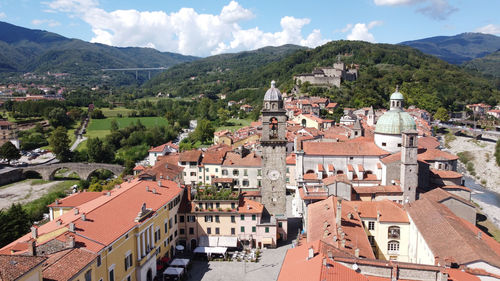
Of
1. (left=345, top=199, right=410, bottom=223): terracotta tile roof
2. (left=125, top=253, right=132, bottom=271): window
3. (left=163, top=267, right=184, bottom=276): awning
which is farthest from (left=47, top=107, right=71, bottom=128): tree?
(left=345, top=199, right=410, bottom=223): terracotta tile roof

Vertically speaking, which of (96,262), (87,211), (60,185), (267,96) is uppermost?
(267,96)

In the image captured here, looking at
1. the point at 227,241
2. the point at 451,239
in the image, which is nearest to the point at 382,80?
the point at 227,241

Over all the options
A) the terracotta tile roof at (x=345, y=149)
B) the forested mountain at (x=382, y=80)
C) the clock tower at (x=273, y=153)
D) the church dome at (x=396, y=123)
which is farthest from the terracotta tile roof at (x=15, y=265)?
the forested mountain at (x=382, y=80)

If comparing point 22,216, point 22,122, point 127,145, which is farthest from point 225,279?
point 22,122

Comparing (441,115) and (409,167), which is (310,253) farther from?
(441,115)

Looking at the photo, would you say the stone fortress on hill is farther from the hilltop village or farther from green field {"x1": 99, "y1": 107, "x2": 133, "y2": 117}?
the hilltop village

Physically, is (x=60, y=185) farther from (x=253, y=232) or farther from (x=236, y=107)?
(x=236, y=107)

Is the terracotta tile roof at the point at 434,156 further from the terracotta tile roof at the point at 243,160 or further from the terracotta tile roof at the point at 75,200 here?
the terracotta tile roof at the point at 75,200
